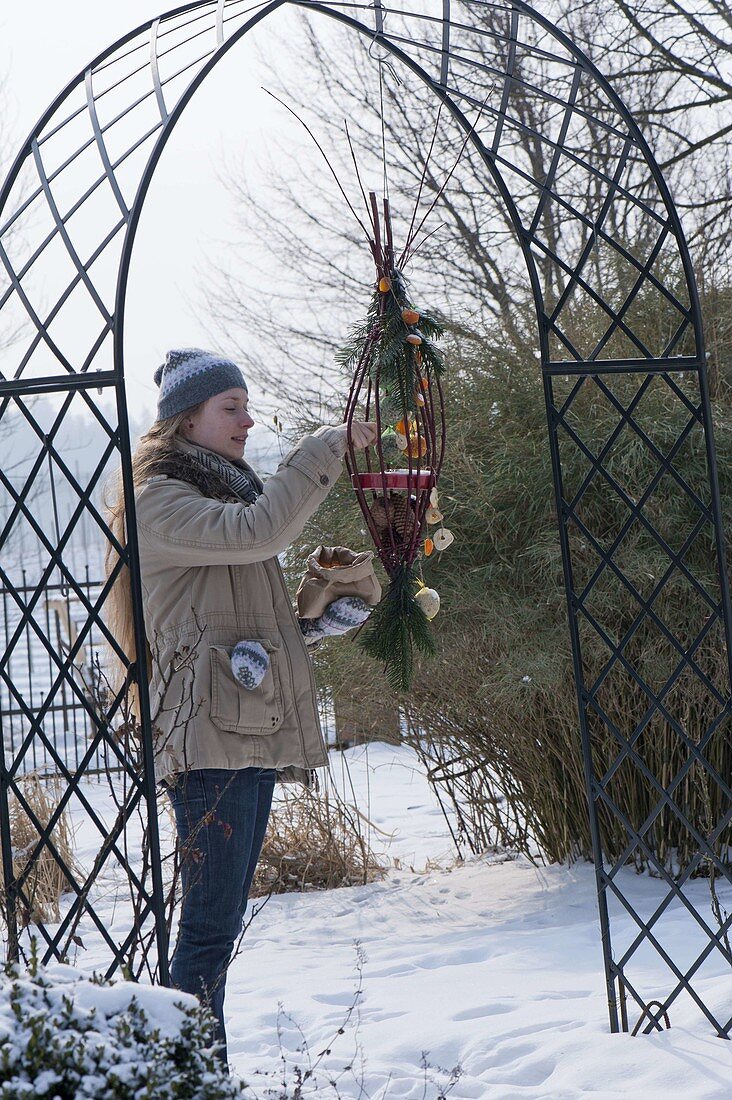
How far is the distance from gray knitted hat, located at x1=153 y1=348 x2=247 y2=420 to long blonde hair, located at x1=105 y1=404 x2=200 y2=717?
3 centimetres

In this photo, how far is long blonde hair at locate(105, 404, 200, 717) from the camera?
2.48 metres

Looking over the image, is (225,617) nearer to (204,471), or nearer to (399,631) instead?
(204,471)

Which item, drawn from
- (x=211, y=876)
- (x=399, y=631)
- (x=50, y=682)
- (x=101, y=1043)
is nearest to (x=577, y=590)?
(x=399, y=631)

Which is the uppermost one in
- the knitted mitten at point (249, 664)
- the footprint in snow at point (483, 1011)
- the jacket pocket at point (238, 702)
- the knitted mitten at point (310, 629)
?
the knitted mitten at point (310, 629)

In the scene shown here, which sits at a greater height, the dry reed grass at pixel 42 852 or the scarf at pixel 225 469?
the scarf at pixel 225 469

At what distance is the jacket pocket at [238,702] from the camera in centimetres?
235

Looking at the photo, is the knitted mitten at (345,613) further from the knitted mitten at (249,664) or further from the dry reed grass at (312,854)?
the dry reed grass at (312,854)

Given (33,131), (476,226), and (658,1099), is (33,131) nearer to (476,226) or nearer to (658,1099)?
(658,1099)

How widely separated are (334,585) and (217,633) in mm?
363

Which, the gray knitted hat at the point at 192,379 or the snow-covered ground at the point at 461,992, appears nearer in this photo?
the gray knitted hat at the point at 192,379

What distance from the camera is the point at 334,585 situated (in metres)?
2.67

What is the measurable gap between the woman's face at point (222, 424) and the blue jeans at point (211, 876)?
75 cm

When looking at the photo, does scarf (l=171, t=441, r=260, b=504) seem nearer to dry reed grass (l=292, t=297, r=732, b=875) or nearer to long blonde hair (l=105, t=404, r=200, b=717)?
long blonde hair (l=105, t=404, r=200, b=717)

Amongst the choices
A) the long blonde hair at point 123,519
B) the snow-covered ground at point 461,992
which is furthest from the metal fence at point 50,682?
the snow-covered ground at point 461,992
